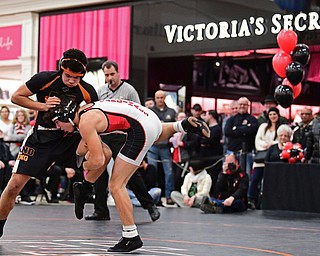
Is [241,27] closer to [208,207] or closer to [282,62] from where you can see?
[282,62]

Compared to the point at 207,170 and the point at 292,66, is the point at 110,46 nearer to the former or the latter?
the point at 207,170

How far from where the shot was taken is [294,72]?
463 inches

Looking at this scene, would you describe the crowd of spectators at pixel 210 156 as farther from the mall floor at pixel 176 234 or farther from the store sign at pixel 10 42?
the store sign at pixel 10 42

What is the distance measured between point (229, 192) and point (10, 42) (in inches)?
362

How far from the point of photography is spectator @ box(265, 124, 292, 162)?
1216 cm

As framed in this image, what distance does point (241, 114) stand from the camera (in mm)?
13062

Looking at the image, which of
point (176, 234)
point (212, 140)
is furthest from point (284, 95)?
point (176, 234)

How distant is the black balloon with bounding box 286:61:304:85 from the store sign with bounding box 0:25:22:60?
8923 millimetres

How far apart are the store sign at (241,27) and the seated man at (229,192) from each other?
3.47m

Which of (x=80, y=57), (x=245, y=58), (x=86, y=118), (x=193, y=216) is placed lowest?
(x=193, y=216)

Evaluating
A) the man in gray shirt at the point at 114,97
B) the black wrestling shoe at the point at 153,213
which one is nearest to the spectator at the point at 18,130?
the man in gray shirt at the point at 114,97

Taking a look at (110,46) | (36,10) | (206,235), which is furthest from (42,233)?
(36,10)

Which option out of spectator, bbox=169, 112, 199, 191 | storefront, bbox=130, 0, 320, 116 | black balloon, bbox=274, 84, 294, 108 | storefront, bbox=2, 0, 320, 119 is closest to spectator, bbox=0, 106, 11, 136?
storefront, bbox=2, 0, 320, 119

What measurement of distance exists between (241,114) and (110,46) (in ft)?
17.1
